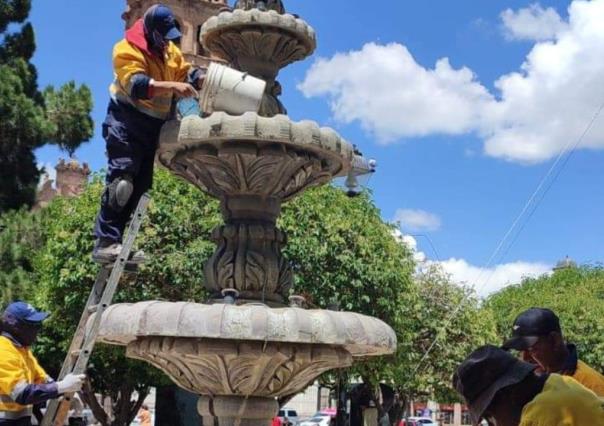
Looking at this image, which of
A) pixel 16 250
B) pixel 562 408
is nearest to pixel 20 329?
pixel 562 408

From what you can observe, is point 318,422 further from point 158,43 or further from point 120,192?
point 158,43

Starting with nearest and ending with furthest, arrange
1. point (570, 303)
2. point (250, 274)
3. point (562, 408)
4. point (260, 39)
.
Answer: point (562, 408) < point (250, 274) < point (260, 39) < point (570, 303)

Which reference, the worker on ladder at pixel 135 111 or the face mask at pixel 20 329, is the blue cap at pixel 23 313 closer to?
the face mask at pixel 20 329

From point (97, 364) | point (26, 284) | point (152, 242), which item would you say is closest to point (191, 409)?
point (97, 364)

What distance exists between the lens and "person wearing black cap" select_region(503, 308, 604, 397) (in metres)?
4.51

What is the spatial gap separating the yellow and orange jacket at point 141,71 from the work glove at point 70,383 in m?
1.97

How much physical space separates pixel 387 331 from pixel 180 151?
208 centimetres

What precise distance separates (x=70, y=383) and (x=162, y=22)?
8.50ft

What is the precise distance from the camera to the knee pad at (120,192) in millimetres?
5996

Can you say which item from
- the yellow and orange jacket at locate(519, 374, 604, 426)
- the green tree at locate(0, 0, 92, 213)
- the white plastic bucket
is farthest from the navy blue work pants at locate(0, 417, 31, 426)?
the green tree at locate(0, 0, 92, 213)

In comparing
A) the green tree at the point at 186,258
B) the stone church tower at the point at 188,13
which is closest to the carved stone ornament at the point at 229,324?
the green tree at the point at 186,258

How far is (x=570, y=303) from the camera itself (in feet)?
136

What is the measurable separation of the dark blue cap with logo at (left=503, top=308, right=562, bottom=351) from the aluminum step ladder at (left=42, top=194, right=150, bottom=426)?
265 centimetres

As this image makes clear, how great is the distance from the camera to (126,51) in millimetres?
5938
